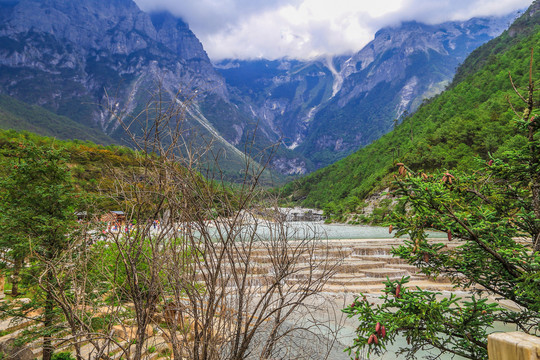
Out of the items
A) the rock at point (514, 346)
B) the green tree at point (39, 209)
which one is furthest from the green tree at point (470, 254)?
the green tree at point (39, 209)

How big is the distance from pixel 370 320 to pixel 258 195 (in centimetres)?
180

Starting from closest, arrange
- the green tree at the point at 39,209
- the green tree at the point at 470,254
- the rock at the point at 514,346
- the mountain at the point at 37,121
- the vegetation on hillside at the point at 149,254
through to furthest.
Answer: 1. the rock at the point at 514,346
2. the vegetation on hillside at the point at 149,254
3. the green tree at the point at 470,254
4. the green tree at the point at 39,209
5. the mountain at the point at 37,121

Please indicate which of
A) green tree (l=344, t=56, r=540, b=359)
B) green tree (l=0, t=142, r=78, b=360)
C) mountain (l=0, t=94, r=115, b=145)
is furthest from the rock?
mountain (l=0, t=94, r=115, b=145)

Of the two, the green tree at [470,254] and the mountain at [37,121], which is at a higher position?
the mountain at [37,121]

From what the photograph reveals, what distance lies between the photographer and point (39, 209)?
16.9 feet

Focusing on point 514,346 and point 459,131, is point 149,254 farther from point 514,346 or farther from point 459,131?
point 459,131

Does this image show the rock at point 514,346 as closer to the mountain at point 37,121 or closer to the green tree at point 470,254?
the green tree at point 470,254

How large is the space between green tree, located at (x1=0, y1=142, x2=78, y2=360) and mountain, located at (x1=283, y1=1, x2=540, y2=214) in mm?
19457

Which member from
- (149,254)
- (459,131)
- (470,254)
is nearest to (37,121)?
(459,131)

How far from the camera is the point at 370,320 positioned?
10.3ft

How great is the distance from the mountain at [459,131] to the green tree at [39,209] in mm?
19457

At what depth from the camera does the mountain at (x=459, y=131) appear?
138ft

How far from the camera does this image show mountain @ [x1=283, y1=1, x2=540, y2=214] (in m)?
42.0

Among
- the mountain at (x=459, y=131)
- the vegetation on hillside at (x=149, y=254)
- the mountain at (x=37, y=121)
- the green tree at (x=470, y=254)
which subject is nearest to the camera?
the vegetation on hillside at (x=149, y=254)
